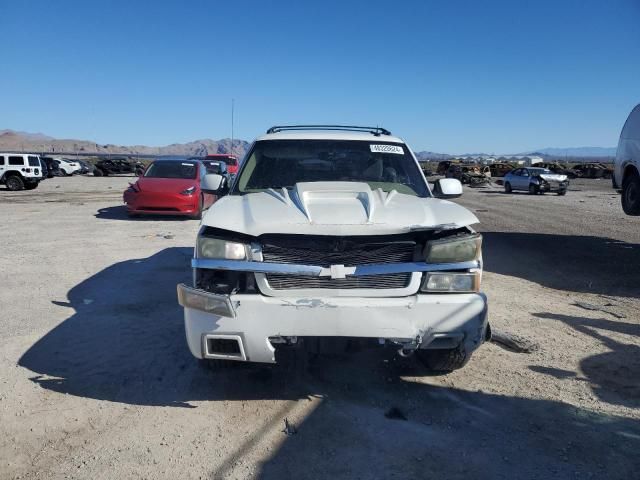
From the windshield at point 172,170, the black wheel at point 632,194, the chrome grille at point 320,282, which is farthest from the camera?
the windshield at point 172,170

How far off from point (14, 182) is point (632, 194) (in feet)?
84.4

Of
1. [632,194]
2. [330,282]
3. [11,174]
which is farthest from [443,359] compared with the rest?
[11,174]

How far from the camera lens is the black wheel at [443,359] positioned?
372 cm

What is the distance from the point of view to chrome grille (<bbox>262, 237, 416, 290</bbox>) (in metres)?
3.24

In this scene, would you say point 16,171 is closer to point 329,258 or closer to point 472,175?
point 329,258

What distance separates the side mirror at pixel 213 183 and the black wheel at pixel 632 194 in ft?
29.7

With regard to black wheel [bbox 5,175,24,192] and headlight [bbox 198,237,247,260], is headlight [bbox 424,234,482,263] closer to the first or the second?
headlight [bbox 198,237,247,260]

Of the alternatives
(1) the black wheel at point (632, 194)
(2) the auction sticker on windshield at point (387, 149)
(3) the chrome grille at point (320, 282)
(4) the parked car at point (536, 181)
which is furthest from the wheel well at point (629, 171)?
(4) the parked car at point (536, 181)

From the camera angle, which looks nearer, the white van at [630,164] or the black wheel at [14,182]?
the white van at [630,164]

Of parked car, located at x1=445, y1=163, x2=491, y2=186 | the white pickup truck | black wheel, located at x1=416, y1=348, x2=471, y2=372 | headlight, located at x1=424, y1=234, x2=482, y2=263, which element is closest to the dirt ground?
black wheel, located at x1=416, y1=348, x2=471, y2=372

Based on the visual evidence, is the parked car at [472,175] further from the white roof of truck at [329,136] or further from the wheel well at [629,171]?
the white roof of truck at [329,136]

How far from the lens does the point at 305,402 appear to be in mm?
3529

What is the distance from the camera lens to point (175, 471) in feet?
9.07

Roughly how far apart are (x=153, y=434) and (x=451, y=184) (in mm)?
3139
